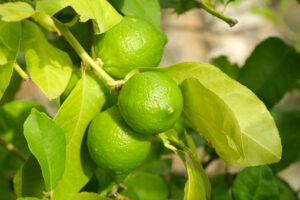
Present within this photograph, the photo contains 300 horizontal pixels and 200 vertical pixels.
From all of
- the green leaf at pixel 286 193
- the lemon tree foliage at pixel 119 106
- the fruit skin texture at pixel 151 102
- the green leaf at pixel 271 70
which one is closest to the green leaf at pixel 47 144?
the lemon tree foliage at pixel 119 106

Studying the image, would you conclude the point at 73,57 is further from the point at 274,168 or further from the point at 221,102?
the point at 274,168

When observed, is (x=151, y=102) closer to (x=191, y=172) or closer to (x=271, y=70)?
(x=191, y=172)

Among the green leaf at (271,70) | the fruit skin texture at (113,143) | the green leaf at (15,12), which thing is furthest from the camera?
the green leaf at (271,70)

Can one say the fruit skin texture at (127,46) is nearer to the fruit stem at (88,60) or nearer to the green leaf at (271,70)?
the fruit stem at (88,60)

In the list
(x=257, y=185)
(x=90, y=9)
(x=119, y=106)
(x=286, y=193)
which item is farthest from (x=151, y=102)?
(x=286, y=193)

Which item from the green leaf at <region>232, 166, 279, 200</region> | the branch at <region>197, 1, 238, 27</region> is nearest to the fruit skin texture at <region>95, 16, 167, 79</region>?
the branch at <region>197, 1, 238, 27</region>

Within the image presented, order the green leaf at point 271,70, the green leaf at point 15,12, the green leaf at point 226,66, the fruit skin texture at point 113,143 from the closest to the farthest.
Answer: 1. the green leaf at point 15,12
2. the fruit skin texture at point 113,143
3. the green leaf at point 271,70
4. the green leaf at point 226,66

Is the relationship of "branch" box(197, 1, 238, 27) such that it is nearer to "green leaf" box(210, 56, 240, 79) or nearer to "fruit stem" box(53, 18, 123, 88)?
"fruit stem" box(53, 18, 123, 88)
